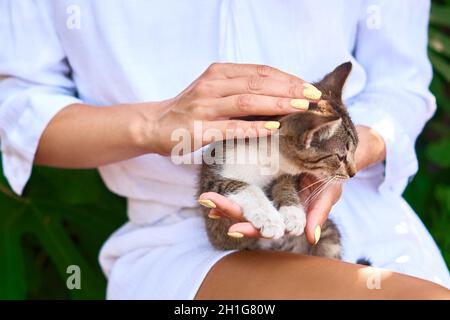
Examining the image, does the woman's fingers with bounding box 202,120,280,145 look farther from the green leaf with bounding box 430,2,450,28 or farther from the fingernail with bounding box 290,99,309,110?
the green leaf with bounding box 430,2,450,28

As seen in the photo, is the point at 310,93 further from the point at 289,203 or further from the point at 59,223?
the point at 59,223

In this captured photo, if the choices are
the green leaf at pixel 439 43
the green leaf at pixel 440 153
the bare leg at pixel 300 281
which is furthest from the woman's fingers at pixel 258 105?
the green leaf at pixel 439 43

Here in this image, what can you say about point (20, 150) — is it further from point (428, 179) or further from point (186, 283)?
point (428, 179)

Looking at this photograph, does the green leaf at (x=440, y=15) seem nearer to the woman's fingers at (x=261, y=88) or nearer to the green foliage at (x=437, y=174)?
the green foliage at (x=437, y=174)

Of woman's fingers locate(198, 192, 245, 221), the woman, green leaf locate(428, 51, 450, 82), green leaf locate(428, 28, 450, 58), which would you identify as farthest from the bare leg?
green leaf locate(428, 28, 450, 58)

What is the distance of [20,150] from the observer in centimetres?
183

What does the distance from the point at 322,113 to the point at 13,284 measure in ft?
3.35

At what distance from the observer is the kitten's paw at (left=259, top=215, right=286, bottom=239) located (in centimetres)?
148

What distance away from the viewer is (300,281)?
153 centimetres

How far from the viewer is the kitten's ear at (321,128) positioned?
1537 mm

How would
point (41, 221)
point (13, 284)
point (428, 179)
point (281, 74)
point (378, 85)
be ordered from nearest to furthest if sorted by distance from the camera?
point (281, 74) → point (378, 85) → point (13, 284) → point (41, 221) → point (428, 179)

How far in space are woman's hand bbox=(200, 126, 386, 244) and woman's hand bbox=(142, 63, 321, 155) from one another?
13cm

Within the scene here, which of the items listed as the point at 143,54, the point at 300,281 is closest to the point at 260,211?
the point at 300,281

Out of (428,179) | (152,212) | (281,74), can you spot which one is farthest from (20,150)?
(428,179)
